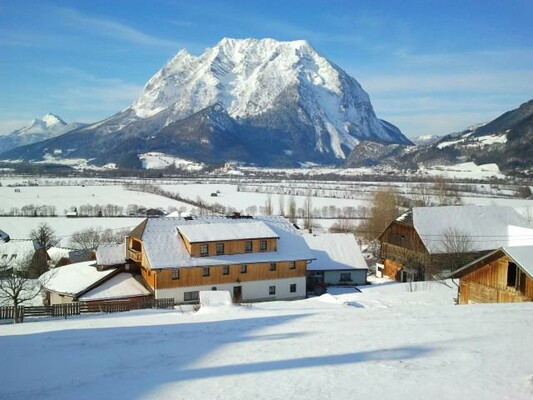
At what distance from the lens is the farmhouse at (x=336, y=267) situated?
3857 centimetres

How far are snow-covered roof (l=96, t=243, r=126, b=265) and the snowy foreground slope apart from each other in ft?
55.6

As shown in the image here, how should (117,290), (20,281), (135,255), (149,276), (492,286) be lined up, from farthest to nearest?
(135,255), (149,276), (117,290), (20,281), (492,286)

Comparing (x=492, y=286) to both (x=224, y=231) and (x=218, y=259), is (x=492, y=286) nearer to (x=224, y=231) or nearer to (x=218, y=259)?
(x=218, y=259)

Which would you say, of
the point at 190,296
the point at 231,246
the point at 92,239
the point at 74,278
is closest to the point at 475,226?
the point at 231,246

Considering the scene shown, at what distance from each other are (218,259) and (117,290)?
6868 millimetres

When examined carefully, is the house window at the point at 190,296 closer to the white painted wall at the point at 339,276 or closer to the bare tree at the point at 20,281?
the bare tree at the point at 20,281

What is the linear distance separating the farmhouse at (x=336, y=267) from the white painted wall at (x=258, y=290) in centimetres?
266

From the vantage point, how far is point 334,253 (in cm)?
4025

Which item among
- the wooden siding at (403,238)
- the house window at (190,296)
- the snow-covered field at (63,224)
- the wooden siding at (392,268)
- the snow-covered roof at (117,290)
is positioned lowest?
the wooden siding at (392,268)

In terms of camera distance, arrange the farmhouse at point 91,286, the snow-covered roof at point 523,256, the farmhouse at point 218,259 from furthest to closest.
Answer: the farmhouse at point 218,259, the farmhouse at point 91,286, the snow-covered roof at point 523,256

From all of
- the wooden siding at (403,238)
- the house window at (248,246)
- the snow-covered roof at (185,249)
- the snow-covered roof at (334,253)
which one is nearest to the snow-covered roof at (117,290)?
the snow-covered roof at (185,249)

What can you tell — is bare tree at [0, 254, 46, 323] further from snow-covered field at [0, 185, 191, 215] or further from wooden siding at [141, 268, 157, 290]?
snow-covered field at [0, 185, 191, 215]

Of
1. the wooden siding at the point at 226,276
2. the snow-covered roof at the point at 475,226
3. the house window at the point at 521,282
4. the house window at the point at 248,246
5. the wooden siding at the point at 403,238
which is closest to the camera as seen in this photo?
the house window at the point at 521,282

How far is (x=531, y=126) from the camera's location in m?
180
